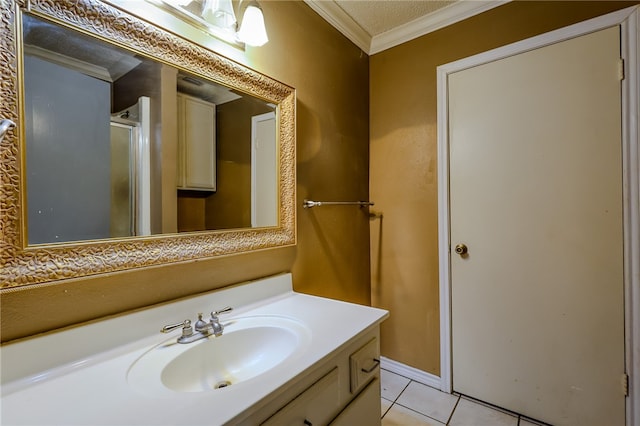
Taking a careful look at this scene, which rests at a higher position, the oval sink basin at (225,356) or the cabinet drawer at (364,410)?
the oval sink basin at (225,356)

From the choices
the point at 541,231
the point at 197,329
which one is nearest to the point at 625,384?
the point at 541,231

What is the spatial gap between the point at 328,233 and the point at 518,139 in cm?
109

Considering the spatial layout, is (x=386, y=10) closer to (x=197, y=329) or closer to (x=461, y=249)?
(x=461, y=249)

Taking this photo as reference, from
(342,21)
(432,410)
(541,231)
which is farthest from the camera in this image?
(342,21)

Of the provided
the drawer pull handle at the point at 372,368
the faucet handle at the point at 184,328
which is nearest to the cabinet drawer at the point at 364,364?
the drawer pull handle at the point at 372,368

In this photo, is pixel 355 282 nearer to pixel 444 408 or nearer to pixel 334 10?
pixel 444 408

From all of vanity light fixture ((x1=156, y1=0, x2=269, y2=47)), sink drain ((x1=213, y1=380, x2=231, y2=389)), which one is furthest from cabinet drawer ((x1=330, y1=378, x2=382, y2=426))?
vanity light fixture ((x1=156, y1=0, x2=269, y2=47))

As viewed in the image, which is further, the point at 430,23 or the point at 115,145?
the point at 430,23

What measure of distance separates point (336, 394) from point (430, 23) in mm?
1958

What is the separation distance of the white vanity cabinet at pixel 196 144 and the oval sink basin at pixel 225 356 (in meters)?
0.51

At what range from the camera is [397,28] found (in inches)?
72.0

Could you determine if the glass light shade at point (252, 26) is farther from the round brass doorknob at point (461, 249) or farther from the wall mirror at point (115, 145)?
the round brass doorknob at point (461, 249)

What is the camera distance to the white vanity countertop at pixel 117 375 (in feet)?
1.82

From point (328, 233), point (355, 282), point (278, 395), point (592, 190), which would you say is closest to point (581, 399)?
point (592, 190)
